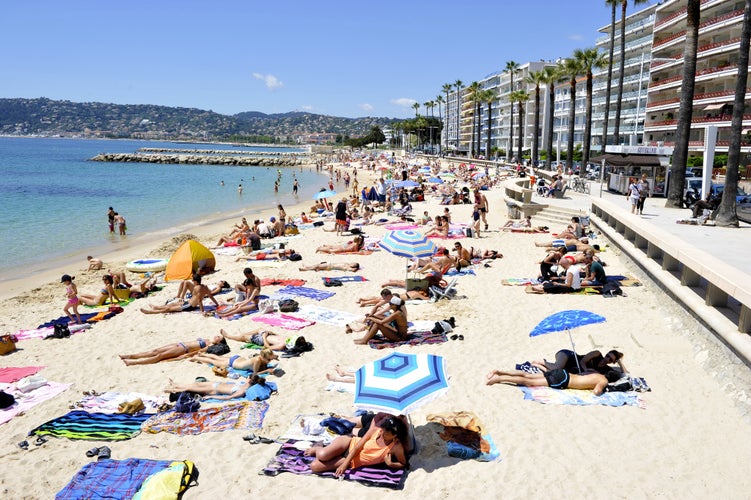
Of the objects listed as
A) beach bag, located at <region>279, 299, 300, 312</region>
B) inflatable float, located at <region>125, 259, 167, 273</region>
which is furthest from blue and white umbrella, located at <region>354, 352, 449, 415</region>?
inflatable float, located at <region>125, 259, 167, 273</region>

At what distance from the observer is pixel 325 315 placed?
10.1 m

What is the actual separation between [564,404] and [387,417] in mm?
2376

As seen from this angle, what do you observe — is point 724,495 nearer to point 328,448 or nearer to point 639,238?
point 328,448

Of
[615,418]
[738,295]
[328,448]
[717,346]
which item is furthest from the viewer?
[717,346]

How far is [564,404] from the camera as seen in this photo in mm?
6309

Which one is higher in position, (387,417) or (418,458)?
(387,417)

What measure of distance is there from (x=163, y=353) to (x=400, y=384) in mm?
4730

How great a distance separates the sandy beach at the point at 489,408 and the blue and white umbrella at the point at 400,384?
0.80 metres

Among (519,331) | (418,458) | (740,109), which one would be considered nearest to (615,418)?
(418,458)

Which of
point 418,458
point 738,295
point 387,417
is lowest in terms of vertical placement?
point 418,458

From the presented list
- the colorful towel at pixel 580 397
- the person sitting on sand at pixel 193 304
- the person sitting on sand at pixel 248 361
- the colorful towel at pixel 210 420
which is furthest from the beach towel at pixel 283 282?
the colorful towel at pixel 580 397

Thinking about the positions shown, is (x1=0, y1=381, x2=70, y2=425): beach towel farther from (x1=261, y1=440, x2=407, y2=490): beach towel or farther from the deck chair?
the deck chair

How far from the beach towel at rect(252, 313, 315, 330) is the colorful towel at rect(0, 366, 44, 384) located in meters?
3.61

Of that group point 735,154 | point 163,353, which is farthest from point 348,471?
point 735,154
